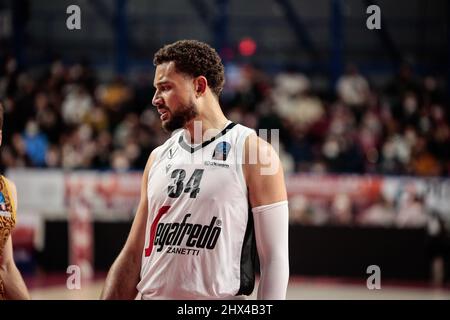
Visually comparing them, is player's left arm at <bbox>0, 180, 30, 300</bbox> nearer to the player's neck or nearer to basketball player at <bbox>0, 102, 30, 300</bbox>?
basketball player at <bbox>0, 102, 30, 300</bbox>

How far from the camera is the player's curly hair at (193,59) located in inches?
166

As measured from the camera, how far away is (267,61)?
69.7ft

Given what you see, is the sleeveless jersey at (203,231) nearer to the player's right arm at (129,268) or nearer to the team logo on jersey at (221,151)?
the team logo on jersey at (221,151)

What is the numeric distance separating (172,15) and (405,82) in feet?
25.6

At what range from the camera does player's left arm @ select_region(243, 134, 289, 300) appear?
3955mm

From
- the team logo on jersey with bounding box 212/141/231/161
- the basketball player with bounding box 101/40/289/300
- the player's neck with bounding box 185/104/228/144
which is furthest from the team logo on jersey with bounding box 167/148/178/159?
the team logo on jersey with bounding box 212/141/231/161

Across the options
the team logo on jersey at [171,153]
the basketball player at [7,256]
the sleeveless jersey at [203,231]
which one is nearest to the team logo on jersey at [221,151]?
the sleeveless jersey at [203,231]

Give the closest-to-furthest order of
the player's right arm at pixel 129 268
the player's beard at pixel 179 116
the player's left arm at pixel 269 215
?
1. the player's left arm at pixel 269 215
2. the player's beard at pixel 179 116
3. the player's right arm at pixel 129 268

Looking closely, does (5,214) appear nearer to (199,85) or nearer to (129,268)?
(129,268)

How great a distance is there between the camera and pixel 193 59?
4219mm

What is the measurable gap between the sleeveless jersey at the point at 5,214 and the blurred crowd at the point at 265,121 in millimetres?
9622

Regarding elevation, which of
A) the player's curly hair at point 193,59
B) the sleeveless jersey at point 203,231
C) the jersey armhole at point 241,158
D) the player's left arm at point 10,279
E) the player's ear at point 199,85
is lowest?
the player's left arm at point 10,279
